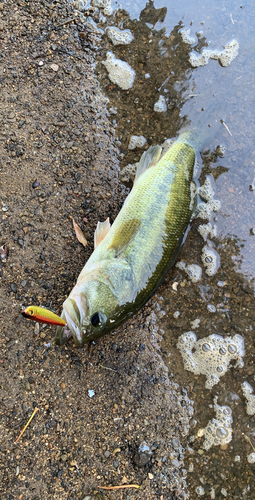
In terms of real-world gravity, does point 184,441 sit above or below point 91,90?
below

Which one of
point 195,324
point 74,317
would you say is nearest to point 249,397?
point 195,324

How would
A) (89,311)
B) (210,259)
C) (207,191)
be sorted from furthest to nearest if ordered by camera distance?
(207,191), (210,259), (89,311)

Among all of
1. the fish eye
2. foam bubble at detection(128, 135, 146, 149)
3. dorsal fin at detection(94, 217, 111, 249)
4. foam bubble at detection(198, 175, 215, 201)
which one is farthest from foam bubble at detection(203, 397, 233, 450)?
foam bubble at detection(128, 135, 146, 149)

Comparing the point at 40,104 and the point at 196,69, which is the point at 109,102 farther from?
the point at 196,69

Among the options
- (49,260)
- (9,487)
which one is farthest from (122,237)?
(9,487)

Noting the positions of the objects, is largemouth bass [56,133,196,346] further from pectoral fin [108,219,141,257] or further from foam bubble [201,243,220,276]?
foam bubble [201,243,220,276]

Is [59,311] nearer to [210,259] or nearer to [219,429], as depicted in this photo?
[210,259]

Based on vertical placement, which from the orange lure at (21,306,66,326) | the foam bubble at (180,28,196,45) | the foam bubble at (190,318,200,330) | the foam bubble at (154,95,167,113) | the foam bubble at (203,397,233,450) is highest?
the foam bubble at (180,28,196,45)
